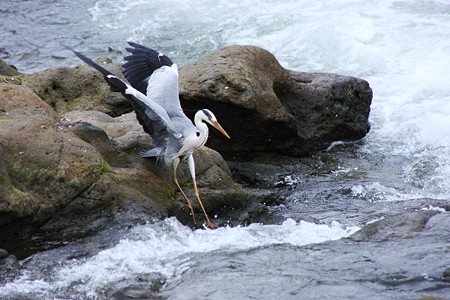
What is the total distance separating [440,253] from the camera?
→ 4781mm

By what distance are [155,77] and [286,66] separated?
408 cm

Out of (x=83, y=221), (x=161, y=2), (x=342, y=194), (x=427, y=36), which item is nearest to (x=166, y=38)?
(x=161, y=2)

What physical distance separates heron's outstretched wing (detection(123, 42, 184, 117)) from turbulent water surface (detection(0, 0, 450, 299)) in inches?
50.9

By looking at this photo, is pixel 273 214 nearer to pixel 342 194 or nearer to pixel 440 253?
pixel 342 194

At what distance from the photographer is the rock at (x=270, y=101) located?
24.2ft

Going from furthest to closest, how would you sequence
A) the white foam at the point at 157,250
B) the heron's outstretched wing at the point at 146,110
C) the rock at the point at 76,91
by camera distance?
the rock at the point at 76,91 → the heron's outstretched wing at the point at 146,110 → the white foam at the point at 157,250

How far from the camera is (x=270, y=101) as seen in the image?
759cm

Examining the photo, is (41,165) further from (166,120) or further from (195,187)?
(195,187)

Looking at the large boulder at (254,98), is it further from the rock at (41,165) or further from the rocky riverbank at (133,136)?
the rock at (41,165)

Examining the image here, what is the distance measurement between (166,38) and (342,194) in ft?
19.0

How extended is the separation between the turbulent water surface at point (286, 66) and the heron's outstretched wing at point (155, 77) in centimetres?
129

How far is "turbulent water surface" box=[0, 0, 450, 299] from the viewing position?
16.4 ft

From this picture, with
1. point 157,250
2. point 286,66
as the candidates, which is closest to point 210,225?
point 157,250

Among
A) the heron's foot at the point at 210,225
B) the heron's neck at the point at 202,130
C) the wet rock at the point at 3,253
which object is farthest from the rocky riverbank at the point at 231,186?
the heron's neck at the point at 202,130
